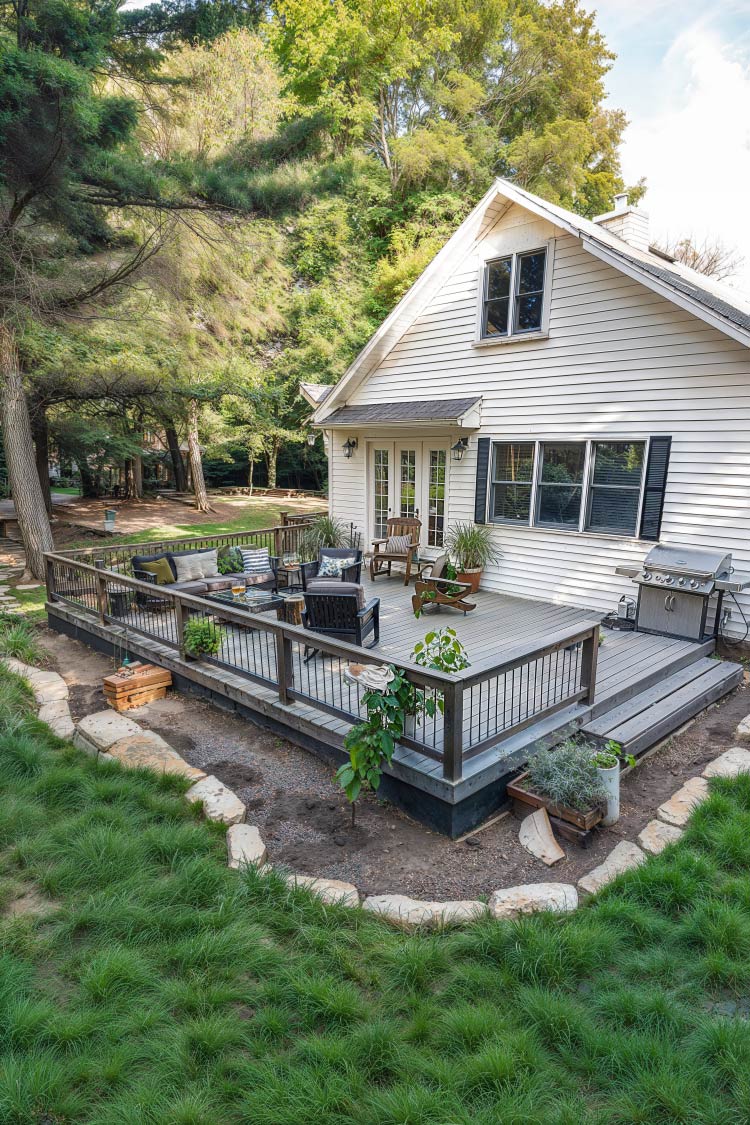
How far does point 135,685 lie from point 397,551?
186 inches

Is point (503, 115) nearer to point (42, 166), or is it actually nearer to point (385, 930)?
point (42, 166)

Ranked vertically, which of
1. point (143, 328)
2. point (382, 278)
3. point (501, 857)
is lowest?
point (501, 857)

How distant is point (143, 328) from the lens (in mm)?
10734

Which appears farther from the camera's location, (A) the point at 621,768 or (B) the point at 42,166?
(B) the point at 42,166

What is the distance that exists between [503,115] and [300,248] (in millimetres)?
9866

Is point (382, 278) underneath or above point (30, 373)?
above

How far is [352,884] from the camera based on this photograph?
3.47m

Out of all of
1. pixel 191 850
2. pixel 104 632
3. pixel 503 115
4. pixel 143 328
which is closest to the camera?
pixel 191 850

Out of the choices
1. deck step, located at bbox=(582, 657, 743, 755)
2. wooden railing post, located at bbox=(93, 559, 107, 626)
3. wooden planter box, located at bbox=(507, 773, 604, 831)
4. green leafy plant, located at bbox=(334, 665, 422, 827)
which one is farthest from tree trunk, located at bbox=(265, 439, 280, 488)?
wooden planter box, located at bbox=(507, 773, 604, 831)

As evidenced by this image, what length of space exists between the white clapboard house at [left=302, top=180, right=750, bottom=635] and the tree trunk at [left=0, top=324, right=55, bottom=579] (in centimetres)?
548

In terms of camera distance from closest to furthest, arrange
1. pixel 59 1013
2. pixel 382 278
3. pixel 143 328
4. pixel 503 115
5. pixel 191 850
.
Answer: pixel 59 1013, pixel 191 850, pixel 143 328, pixel 382 278, pixel 503 115

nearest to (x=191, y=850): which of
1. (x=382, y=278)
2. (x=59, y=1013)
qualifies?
(x=59, y=1013)

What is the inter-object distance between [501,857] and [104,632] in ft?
18.8

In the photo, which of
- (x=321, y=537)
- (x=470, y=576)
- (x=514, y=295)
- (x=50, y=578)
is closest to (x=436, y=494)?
(x=470, y=576)
